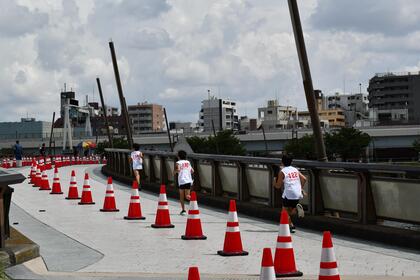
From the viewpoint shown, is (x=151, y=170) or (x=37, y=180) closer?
(x=151, y=170)

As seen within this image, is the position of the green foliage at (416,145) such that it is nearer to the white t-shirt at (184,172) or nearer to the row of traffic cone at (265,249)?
the white t-shirt at (184,172)

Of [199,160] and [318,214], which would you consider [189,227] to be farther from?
[199,160]

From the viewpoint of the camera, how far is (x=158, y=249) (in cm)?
1082

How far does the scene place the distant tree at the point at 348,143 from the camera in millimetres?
111500

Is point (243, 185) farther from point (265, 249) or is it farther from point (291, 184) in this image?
point (265, 249)

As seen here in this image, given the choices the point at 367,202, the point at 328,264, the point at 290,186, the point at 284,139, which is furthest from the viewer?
the point at 284,139

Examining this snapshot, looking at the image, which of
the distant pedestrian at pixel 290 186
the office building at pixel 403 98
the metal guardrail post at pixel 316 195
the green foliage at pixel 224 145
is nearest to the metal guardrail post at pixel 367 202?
the distant pedestrian at pixel 290 186

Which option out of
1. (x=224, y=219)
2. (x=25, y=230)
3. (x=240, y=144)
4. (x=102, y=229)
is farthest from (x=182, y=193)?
(x=240, y=144)

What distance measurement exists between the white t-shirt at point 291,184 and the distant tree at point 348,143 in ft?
329

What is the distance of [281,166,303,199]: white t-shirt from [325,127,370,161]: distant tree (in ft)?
329

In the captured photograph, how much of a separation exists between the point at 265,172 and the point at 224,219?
1.54 m

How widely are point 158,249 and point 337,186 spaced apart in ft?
13.4

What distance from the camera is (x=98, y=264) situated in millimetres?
9359

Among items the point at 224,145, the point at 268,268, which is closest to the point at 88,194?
the point at 268,268
